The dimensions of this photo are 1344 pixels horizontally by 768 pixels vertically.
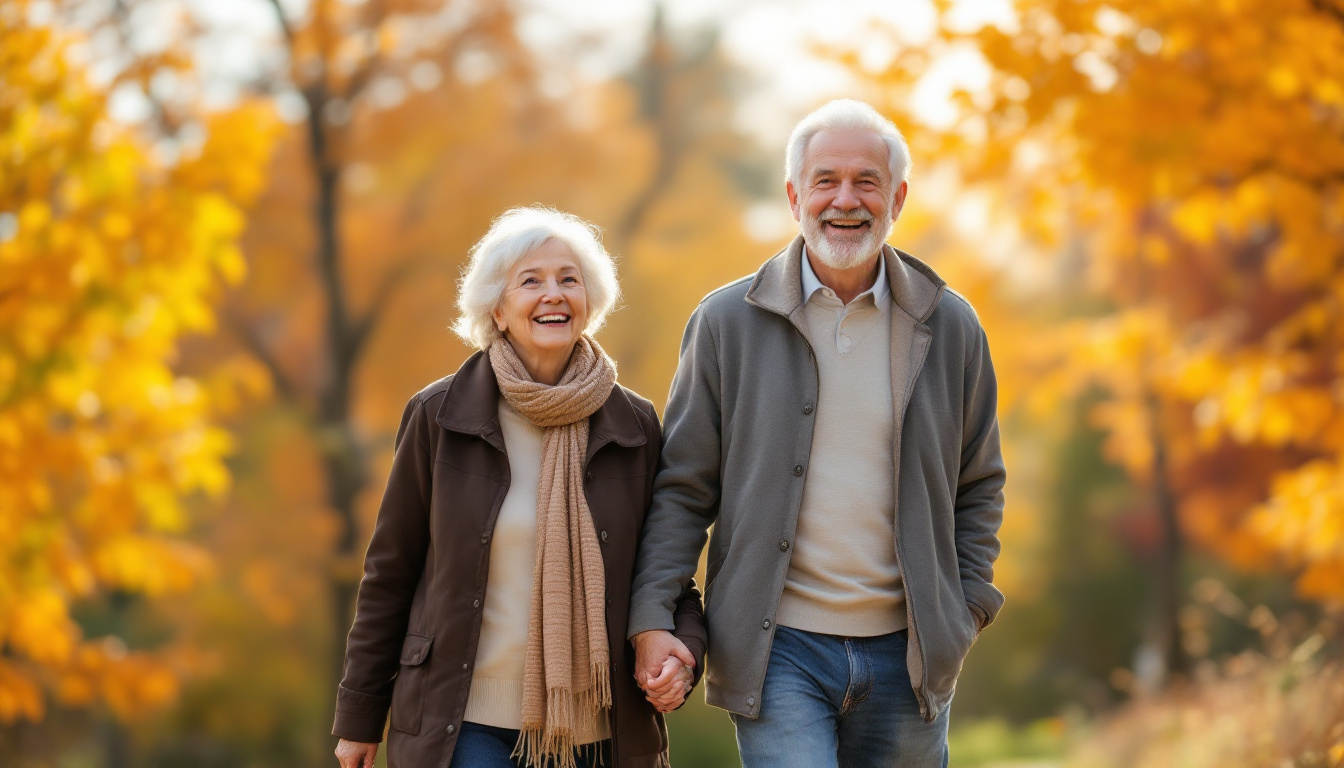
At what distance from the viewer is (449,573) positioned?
10.2 ft

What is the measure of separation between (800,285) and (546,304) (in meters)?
0.65

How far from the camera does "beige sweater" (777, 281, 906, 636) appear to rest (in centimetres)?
316

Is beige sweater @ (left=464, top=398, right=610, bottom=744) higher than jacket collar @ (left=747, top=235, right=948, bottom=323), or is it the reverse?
jacket collar @ (left=747, top=235, right=948, bottom=323)

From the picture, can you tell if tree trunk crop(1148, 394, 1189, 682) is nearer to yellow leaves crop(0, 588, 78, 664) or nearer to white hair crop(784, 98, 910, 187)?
yellow leaves crop(0, 588, 78, 664)

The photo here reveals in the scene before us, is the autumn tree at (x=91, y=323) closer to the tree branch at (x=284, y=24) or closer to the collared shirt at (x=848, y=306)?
the collared shirt at (x=848, y=306)

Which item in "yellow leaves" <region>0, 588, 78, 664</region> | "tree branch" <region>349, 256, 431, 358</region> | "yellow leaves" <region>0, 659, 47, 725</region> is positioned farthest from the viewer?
"tree branch" <region>349, 256, 431, 358</region>

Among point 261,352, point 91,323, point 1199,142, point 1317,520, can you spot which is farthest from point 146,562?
point 261,352

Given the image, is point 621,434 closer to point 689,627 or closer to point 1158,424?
point 689,627

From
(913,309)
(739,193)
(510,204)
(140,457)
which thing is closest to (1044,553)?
(739,193)

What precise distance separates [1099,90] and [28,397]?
16.4ft

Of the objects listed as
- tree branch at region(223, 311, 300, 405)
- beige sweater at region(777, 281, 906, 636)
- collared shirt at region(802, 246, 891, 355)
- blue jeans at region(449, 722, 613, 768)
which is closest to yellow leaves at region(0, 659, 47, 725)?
blue jeans at region(449, 722, 613, 768)

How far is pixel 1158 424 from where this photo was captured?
1262cm

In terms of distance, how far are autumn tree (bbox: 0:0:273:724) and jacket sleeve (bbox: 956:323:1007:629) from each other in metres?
4.16

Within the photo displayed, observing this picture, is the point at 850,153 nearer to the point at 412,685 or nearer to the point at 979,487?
the point at 979,487
